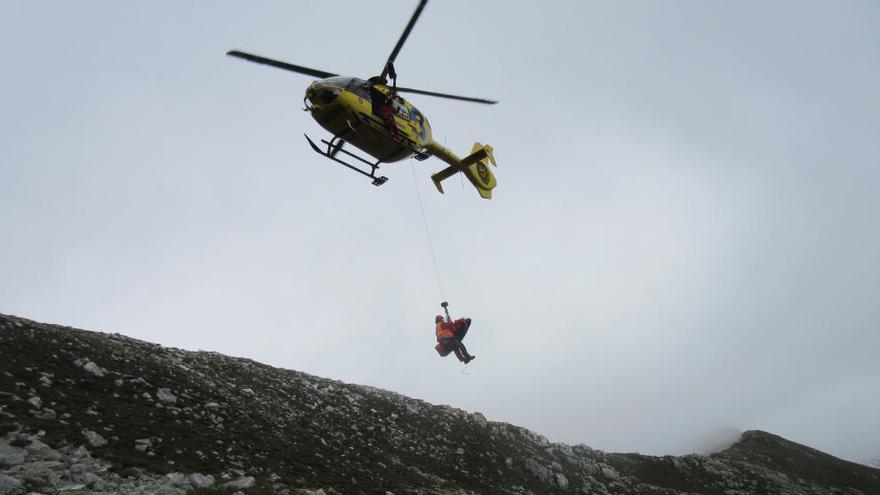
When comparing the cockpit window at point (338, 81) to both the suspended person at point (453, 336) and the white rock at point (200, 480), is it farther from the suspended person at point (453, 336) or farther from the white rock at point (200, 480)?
the white rock at point (200, 480)

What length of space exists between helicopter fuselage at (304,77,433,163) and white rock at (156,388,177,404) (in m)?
11.1

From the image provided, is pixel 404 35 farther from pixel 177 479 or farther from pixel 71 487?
pixel 71 487

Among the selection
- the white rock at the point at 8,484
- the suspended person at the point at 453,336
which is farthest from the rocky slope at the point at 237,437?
the suspended person at the point at 453,336

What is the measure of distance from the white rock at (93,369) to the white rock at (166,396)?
1.75 meters

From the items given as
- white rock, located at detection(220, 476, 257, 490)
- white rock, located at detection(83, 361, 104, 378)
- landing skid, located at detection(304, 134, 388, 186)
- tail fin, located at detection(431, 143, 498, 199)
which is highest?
tail fin, located at detection(431, 143, 498, 199)

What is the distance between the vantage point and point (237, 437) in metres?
15.9

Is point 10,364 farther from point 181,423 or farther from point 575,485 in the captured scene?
point 575,485

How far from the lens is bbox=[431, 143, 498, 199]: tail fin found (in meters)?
27.4

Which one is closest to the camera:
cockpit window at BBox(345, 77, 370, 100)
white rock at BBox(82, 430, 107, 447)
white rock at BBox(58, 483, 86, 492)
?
white rock at BBox(58, 483, 86, 492)

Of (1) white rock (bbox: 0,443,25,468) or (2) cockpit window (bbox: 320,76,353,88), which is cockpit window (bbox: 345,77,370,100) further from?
(1) white rock (bbox: 0,443,25,468)

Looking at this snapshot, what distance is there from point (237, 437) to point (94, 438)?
454cm

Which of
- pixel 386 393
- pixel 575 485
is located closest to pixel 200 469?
pixel 386 393

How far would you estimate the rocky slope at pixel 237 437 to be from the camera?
37.4 feet

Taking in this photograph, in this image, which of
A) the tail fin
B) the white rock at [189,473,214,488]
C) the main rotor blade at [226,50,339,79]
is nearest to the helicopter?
the main rotor blade at [226,50,339,79]
